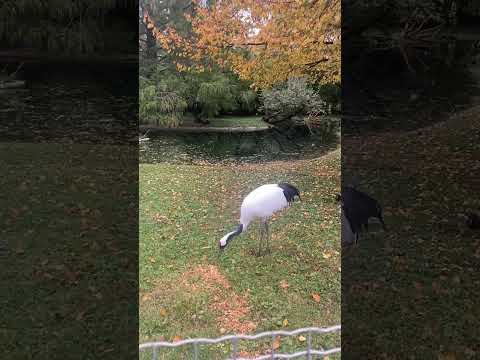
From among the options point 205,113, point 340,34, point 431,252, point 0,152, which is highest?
point 340,34

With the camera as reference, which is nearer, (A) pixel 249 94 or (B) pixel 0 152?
(B) pixel 0 152

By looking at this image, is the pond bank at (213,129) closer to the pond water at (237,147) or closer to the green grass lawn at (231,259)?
the pond water at (237,147)

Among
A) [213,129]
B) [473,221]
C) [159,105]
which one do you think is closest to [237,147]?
[213,129]

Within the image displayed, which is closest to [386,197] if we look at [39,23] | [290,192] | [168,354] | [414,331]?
[290,192]

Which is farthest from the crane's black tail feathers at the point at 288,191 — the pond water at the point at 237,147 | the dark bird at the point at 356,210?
the dark bird at the point at 356,210

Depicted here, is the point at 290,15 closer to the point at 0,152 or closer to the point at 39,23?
the point at 39,23

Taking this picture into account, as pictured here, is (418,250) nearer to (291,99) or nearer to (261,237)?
(261,237)

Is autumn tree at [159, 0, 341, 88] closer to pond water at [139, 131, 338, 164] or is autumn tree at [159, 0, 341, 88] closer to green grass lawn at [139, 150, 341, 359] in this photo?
pond water at [139, 131, 338, 164]
